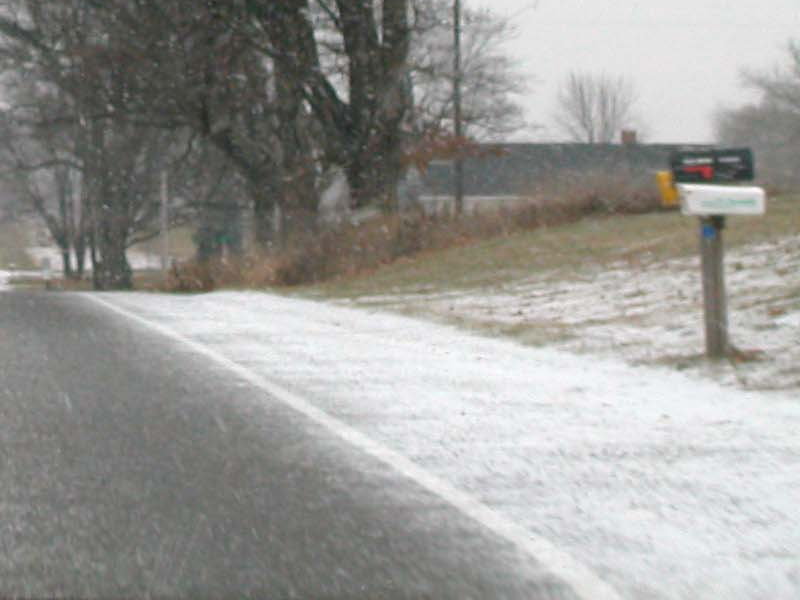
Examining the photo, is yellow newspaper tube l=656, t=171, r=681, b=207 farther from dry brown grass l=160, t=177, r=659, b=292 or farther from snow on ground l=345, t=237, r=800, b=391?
dry brown grass l=160, t=177, r=659, b=292

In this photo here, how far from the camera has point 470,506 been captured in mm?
6508

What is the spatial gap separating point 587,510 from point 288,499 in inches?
50.1

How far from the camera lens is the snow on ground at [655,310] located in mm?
10703

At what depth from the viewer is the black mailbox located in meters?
10.3

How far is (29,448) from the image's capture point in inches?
313

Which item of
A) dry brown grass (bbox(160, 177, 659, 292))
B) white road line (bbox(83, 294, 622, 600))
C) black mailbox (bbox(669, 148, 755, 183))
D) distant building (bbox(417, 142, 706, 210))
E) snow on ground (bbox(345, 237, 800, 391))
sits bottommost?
white road line (bbox(83, 294, 622, 600))

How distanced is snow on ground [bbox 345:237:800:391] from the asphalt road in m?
3.13

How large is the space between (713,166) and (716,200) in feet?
1.00

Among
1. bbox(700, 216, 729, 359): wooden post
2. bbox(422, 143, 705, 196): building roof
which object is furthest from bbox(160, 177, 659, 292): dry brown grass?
bbox(422, 143, 705, 196): building roof

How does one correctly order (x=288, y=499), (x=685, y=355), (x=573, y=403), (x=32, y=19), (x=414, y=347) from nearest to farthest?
(x=288, y=499), (x=573, y=403), (x=685, y=355), (x=414, y=347), (x=32, y=19)

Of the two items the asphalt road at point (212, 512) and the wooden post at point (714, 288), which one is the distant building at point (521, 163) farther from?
the asphalt road at point (212, 512)

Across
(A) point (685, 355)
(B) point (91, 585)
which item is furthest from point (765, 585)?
(A) point (685, 355)

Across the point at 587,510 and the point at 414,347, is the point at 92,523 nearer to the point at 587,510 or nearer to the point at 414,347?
the point at 587,510

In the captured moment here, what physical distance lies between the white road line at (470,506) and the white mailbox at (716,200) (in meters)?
2.74
